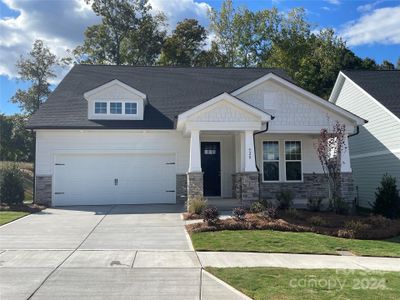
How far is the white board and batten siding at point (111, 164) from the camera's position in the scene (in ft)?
59.9

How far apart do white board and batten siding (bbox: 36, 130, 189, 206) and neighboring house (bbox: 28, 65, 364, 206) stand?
42 mm

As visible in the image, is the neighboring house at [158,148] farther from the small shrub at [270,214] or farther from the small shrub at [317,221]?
the small shrub at [317,221]

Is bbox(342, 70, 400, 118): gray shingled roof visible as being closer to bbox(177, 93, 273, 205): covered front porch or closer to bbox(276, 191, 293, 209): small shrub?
bbox(276, 191, 293, 209): small shrub

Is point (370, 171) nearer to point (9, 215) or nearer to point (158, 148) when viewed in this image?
point (158, 148)

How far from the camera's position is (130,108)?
1939 cm

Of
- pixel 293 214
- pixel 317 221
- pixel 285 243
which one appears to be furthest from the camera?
pixel 293 214

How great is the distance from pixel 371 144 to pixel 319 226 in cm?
1017

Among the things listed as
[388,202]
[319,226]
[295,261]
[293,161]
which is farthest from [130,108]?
[295,261]

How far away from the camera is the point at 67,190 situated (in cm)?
1825

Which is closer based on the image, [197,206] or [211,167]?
[197,206]

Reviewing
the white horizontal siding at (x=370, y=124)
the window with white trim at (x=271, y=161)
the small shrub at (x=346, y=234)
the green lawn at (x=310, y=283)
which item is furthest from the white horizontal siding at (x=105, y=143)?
the green lawn at (x=310, y=283)

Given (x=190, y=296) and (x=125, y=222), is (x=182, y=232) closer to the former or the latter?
(x=125, y=222)

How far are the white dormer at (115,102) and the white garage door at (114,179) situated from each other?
184 centimetres

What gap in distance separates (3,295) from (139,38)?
37184 millimetres
